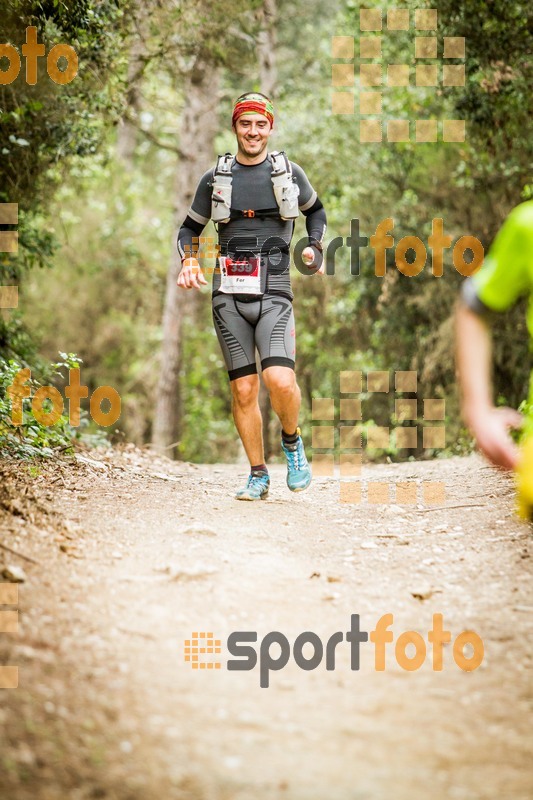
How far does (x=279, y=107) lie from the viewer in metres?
17.1

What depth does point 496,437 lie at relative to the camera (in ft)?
8.36

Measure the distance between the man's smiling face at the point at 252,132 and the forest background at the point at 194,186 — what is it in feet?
7.36

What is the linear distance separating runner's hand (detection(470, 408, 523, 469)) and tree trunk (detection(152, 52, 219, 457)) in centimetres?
1288

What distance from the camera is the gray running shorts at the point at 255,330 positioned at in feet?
19.4

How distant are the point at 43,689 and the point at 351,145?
14.8 m

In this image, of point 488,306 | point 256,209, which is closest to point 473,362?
point 488,306

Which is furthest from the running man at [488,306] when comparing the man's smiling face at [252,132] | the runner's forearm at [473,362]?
the man's smiling face at [252,132]

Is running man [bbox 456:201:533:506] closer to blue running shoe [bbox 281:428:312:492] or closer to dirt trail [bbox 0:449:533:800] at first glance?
dirt trail [bbox 0:449:533:800]

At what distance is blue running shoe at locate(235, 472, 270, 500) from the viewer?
6.14m

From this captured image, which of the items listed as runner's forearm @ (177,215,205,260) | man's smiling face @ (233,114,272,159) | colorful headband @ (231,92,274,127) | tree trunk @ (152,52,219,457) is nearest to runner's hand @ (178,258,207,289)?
runner's forearm @ (177,215,205,260)

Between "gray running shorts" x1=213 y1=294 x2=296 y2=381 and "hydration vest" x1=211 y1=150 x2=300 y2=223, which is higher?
"hydration vest" x1=211 y1=150 x2=300 y2=223

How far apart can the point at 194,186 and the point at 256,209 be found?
32.8 feet

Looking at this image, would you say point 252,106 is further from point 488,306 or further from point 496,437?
point 496,437

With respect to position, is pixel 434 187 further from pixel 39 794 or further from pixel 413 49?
pixel 39 794
